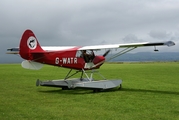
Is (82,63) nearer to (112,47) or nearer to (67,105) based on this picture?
(112,47)

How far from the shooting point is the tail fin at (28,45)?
1290cm

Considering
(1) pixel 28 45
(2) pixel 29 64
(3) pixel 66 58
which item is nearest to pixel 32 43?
(1) pixel 28 45

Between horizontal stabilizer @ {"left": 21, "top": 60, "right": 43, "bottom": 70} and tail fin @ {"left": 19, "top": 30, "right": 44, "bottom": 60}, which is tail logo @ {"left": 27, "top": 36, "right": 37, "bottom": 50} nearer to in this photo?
tail fin @ {"left": 19, "top": 30, "right": 44, "bottom": 60}

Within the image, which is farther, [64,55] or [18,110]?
[64,55]

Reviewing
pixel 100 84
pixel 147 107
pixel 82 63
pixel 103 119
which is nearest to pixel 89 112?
pixel 103 119

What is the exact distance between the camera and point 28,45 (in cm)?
1305

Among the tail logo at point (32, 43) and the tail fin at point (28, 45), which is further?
the tail logo at point (32, 43)

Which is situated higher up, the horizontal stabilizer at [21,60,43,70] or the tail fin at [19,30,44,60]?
the tail fin at [19,30,44,60]

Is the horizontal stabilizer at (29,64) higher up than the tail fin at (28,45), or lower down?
lower down

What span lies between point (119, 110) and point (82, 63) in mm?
6081

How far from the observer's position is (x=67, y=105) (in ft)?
32.4

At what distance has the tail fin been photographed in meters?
12.9

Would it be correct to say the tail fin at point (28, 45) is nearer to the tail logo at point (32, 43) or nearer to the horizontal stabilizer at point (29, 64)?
the tail logo at point (32, 43)

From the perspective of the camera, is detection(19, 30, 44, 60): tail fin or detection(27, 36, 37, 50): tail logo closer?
detection(19, 30, 44, 60): tail fin
